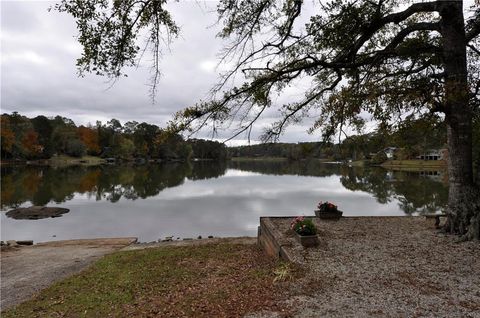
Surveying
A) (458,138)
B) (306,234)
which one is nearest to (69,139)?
(306,234)

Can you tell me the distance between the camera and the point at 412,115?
6707mm

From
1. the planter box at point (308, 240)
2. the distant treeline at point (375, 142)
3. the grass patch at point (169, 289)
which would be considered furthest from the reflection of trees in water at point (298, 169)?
the grass patch at point (169, 289)

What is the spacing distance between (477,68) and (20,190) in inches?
1599

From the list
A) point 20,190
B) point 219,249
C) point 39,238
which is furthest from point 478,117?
point 20,190

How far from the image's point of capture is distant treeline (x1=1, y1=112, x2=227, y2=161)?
74.5 m

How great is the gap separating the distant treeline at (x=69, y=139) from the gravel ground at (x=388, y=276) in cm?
4451

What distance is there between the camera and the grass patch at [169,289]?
5.55m

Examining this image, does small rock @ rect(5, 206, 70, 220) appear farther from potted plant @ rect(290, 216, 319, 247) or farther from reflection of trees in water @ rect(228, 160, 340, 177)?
reflection of trees in water @ rect(228, 160, 340, 177)

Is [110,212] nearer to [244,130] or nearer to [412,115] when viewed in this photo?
[244,130]

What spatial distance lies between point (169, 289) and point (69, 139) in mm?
93159

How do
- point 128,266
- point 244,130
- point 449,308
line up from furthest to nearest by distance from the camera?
1. point 128,266
2. point 244,130
3. point 449,308

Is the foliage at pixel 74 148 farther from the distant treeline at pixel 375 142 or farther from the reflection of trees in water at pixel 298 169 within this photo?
the distant treeline at pixel 375 142

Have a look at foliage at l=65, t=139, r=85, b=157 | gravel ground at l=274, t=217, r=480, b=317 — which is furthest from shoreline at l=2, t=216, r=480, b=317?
foliage at l=65, t=139, r=85, b=157

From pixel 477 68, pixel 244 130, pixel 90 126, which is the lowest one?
pixel 244 130
